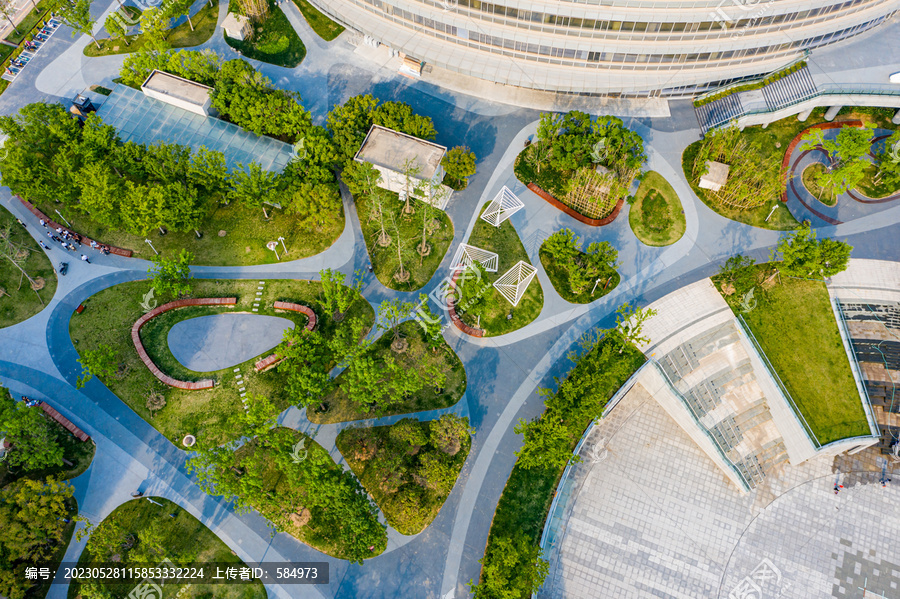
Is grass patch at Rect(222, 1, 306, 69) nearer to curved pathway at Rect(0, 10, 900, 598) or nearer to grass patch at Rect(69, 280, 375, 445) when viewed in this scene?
curved pathway at Rect(0, 10, 900, 598)

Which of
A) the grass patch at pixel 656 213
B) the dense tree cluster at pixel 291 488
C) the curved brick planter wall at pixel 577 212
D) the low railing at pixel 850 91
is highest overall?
the low railing at pixel 850 91

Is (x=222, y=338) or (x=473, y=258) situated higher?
(x=473, y=258)

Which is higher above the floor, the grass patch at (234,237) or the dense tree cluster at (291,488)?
the grass patch at (234,237)

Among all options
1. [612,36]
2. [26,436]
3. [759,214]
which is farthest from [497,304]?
[26,436]

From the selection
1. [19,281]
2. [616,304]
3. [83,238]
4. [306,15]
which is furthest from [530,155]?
[19,281]

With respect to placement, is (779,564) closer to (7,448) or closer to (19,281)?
(7,448)

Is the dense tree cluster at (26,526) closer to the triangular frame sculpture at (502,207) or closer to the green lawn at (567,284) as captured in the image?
the triangular frame sculpture at (502,207)

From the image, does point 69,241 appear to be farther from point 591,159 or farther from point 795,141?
point 795,141

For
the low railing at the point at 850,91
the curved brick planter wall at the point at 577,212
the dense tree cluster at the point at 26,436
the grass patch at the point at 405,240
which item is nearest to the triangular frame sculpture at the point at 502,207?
the curved brick planter wall at the point at 577,212
